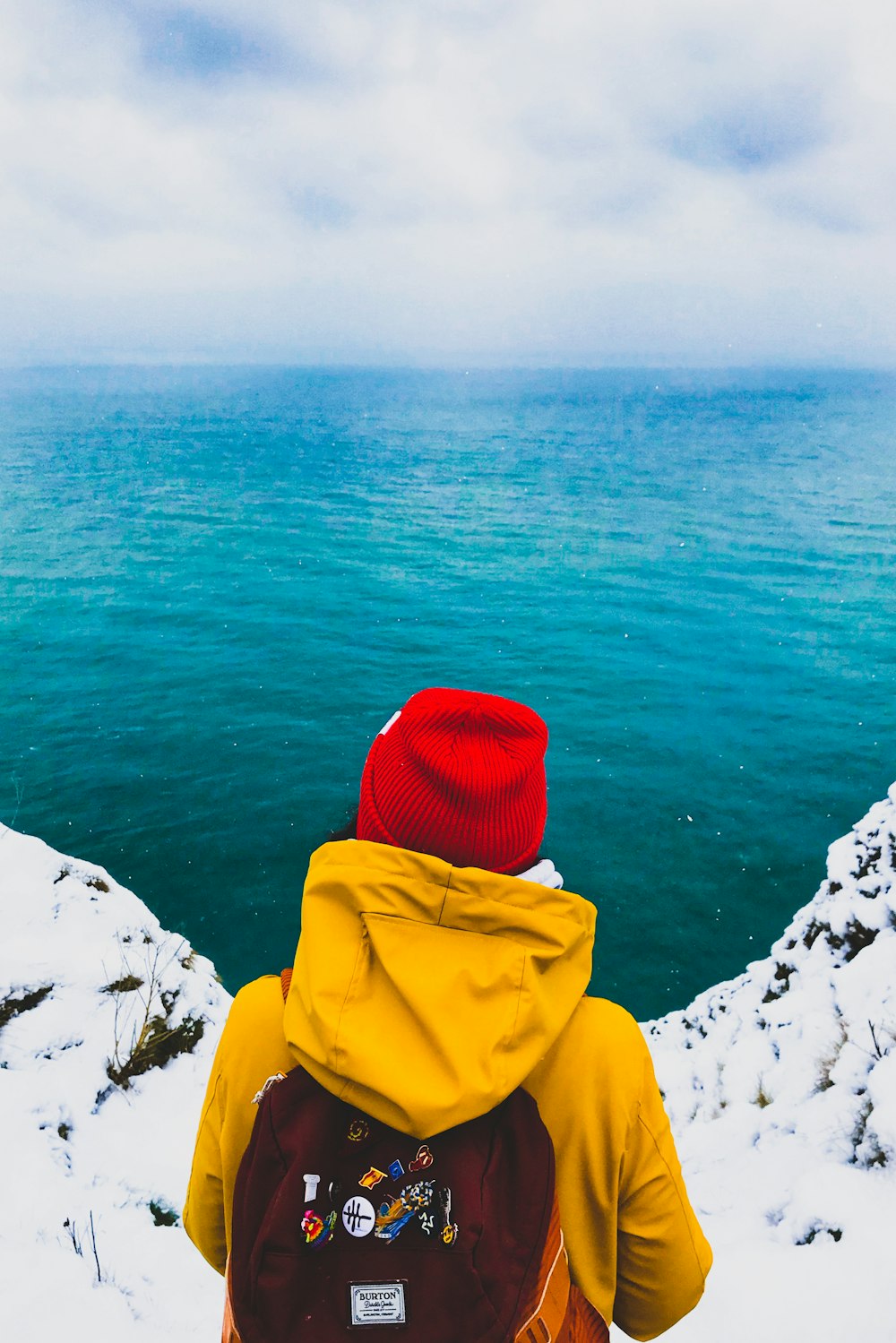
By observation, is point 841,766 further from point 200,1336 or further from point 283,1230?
point 283,1230

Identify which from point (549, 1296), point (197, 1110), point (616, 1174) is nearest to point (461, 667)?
point (197, 1110)

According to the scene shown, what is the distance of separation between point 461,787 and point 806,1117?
4.56 metres

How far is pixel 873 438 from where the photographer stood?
94.6 m

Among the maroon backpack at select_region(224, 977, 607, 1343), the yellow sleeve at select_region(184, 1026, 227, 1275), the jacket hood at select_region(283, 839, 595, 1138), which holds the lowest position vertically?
the yellow sleeve at select_region(184, 1026, 227, 1275)

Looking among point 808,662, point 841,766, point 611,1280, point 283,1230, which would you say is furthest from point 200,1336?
point 808,662

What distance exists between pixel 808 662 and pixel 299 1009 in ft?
95.5

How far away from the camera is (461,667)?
1059 inches

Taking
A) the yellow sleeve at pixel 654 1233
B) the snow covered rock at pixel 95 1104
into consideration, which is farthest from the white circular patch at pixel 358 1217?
the snow covered rock at pixel 95 1104

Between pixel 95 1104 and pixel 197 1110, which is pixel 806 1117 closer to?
pixel 197 1110

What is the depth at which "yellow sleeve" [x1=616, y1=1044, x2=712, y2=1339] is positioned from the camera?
1.84m

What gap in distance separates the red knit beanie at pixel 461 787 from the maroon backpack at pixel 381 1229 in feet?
Result: 1.85

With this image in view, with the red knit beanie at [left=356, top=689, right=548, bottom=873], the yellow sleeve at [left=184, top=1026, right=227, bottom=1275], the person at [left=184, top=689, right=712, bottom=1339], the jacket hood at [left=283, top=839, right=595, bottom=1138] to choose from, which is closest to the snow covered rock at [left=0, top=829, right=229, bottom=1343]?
the yellow sleeve at [left=184, top=1026, right=227, bottom=1275]

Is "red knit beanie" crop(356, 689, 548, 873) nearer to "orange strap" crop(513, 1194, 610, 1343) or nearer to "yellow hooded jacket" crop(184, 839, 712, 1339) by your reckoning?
"yellow hooded jacket" crop(184, 839, 712, 1339)

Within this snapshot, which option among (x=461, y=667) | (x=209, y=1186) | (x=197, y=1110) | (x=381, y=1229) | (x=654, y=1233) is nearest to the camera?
(x=381, y=1229)
